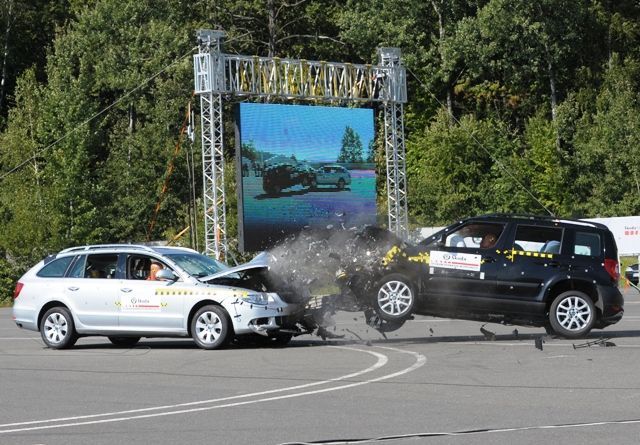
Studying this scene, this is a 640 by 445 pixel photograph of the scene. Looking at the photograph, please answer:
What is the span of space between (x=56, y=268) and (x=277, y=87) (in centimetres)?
2031

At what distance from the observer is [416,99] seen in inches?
2490

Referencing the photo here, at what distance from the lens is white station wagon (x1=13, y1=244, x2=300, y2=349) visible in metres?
18.0

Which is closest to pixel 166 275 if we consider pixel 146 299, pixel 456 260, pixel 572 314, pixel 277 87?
pixel 146 299

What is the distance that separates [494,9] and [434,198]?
9254mm

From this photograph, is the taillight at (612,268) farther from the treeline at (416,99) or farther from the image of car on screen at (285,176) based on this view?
the treeline at (416,99)

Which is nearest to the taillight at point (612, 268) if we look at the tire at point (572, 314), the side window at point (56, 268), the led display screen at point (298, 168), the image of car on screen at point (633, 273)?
the tire at point (572, 314)

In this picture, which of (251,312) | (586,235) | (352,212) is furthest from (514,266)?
(352,212)

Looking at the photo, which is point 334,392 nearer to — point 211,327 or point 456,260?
point 211,327

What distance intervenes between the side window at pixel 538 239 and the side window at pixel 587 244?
10.9 inches

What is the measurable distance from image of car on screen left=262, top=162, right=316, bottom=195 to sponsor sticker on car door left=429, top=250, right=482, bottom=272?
60.9 ft

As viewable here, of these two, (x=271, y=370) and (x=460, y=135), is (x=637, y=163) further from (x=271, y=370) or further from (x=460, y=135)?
(x=271, y=370)

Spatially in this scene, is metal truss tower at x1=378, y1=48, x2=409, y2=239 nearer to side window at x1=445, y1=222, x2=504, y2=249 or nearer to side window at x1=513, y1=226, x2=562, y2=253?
side window at x1=445, y1=222, x2=504, y2=249

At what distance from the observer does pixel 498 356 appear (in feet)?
54.1

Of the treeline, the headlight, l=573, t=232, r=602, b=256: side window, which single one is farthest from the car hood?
the treeline
